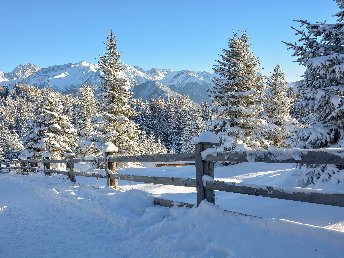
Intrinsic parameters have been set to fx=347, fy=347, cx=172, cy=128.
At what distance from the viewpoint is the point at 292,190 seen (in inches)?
184

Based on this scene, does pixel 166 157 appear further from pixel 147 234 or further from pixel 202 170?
pixel 147 234

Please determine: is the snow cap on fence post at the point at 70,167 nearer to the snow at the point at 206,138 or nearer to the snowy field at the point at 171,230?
the snowy field at the point at 171,230

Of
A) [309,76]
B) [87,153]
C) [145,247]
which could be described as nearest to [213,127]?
[309,76]

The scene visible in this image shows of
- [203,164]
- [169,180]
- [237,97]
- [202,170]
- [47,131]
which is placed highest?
[237,97]

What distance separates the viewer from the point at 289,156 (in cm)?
473

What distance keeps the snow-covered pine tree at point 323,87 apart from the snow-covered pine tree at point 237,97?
519 inches

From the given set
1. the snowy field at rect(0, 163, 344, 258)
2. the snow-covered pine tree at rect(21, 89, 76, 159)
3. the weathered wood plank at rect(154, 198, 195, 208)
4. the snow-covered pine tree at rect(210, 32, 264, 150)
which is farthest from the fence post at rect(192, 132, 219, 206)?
the snow-covered pine tree at rect(21, 89, 76, 159)

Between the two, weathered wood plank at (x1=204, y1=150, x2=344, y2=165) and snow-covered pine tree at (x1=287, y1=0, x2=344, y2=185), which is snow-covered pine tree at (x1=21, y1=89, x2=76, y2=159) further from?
weathered wood plank at (x1=204, y1=150, x2=344, y2=165)

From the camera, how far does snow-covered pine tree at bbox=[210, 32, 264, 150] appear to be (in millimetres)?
25250

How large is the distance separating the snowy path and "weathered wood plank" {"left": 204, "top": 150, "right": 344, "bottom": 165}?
0.92 m

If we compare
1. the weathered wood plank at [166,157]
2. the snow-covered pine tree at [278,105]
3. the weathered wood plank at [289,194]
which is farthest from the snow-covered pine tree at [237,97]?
the weathered wood plank at [289,194]

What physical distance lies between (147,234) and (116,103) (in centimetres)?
2729

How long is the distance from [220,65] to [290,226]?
2273cm

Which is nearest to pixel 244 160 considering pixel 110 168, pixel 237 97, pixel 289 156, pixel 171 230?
pixel 289 156
